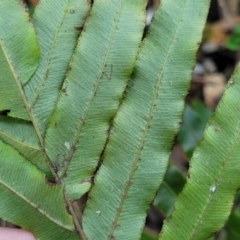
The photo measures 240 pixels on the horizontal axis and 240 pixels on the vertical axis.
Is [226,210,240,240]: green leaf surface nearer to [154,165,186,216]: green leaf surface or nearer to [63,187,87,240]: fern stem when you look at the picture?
[154,165,186,216]: green leaf surface

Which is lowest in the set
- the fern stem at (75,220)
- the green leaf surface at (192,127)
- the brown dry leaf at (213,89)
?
the fern stem at (75,220)

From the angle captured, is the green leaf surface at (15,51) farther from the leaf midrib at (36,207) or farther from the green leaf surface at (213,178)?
the green leaf surface at (213,178)

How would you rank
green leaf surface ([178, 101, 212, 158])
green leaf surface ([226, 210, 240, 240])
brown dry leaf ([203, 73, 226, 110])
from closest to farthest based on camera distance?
green leaf surface ([226, 210, 240, 240]) < green leaf surface ([178, 101, 212, 158]) < brown dry leaf ([203, 73, 226, 110])

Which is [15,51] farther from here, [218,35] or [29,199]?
[218,35]

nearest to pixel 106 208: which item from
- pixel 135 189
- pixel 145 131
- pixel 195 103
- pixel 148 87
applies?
pixel 135 189

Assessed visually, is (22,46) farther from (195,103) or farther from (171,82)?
(195,103)

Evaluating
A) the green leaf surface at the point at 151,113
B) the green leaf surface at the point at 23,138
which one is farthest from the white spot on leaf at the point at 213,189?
the green leaf surface at the point at 23,138

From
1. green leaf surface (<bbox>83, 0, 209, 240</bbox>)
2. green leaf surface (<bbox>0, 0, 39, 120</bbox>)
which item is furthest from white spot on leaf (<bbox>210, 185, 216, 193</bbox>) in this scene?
green leaf surface (<bbox>0, 0, 39, 120</bbox>)
